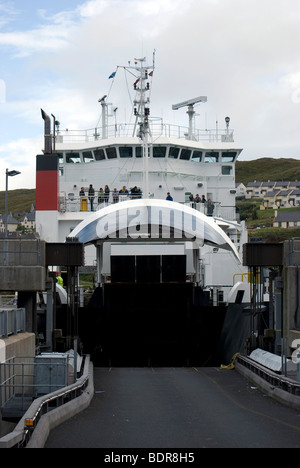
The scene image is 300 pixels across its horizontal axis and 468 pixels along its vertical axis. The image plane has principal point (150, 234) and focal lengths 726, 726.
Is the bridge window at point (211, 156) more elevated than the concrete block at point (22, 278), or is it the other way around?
the bridge window at point (211, 156)

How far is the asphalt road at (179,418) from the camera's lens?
10352 mm

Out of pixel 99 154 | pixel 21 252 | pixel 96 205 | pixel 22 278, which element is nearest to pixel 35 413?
pixel 22 278

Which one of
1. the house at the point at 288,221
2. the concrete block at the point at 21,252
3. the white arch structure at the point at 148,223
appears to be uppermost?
the house at the point at 288,221

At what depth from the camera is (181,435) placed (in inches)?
425

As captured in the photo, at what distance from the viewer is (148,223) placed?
24.3 metres

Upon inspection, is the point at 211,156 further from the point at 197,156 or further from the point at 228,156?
the point at 228,156

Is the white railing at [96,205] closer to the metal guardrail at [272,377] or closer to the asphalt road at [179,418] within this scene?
the metal guardrail at [272,377]

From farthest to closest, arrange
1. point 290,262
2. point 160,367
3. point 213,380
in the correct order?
point 160,367 < point 290,262 < point 213,380

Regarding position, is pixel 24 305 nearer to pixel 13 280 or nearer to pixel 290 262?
pixel 13 280

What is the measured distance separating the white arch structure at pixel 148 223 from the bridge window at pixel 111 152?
32.9 feet

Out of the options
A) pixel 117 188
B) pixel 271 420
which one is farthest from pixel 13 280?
pixel 117 188

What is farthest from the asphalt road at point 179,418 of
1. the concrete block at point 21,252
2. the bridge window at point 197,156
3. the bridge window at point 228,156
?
the bridge window at point 228,156

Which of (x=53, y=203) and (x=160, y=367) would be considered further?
(x=53, y=203)

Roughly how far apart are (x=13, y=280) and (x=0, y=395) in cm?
689
